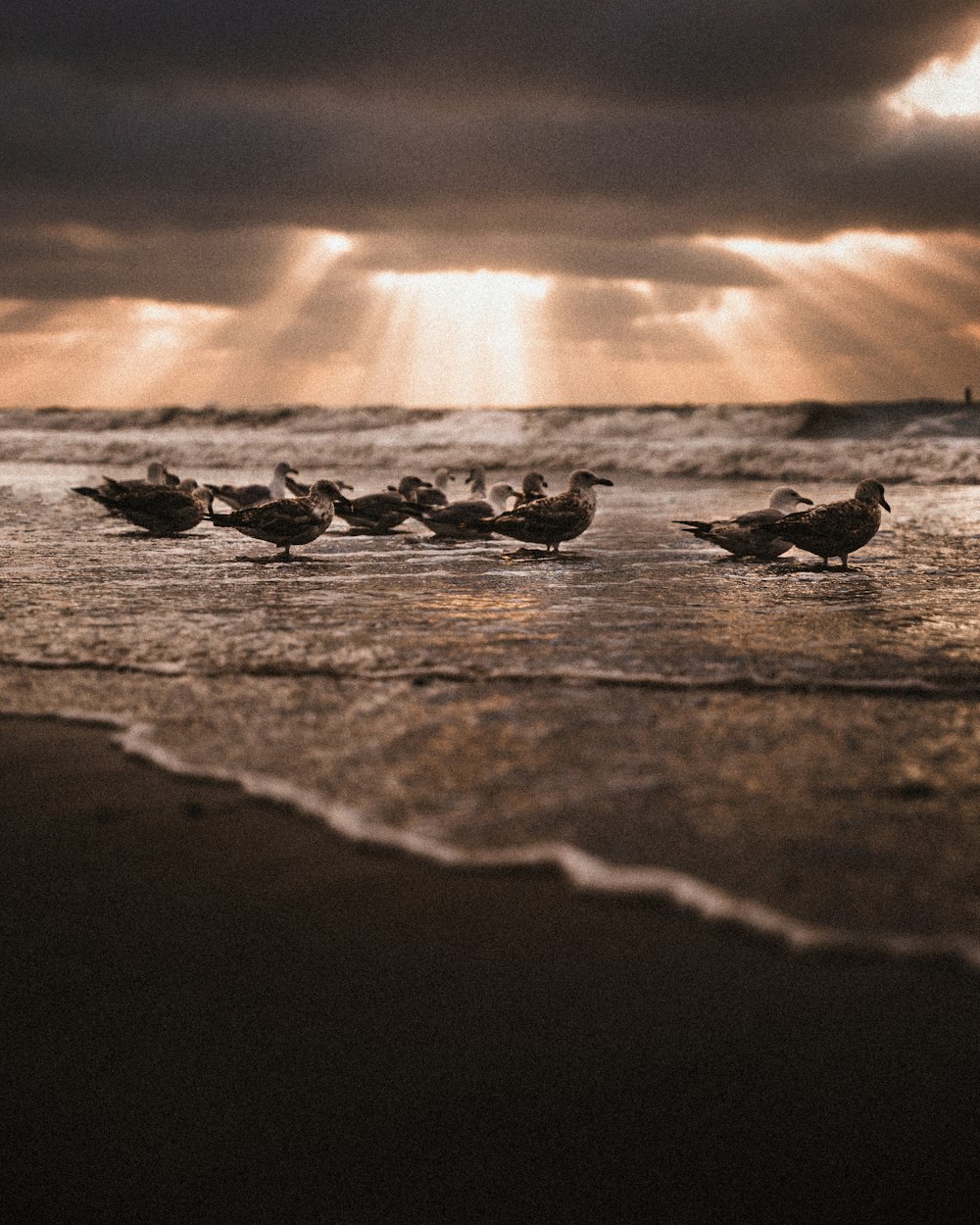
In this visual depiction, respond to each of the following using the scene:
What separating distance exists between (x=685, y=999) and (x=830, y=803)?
3.74ft

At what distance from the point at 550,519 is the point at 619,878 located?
7875mm

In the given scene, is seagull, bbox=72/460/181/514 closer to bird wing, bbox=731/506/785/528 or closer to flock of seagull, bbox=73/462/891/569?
flock of seagull, bbox=73/462/891/569

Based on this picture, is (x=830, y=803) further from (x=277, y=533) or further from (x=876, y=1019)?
(x=277, y=533)

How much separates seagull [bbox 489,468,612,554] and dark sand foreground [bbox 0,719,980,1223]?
7820 mm

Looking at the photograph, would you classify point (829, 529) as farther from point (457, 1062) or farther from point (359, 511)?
point (457, 1062)

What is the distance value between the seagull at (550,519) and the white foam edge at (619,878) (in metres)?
7.03

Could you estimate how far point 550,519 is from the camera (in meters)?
10.7

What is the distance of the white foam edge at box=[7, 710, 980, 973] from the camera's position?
8.55ft

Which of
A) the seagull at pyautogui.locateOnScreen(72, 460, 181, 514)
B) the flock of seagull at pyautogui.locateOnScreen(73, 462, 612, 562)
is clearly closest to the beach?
the flock of seagull at pyautogui.locateOnScreen(73, 462, 612, 562)

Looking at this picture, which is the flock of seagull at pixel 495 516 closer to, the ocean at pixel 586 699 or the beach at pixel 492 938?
the ocean at pixel 586 699

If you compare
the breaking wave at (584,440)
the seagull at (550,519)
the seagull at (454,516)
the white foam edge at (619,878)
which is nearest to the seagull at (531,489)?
the seagull at (454,516)

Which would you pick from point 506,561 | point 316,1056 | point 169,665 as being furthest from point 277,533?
point 316,1056

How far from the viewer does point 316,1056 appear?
2393 mm

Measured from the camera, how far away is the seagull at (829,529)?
9.71m
